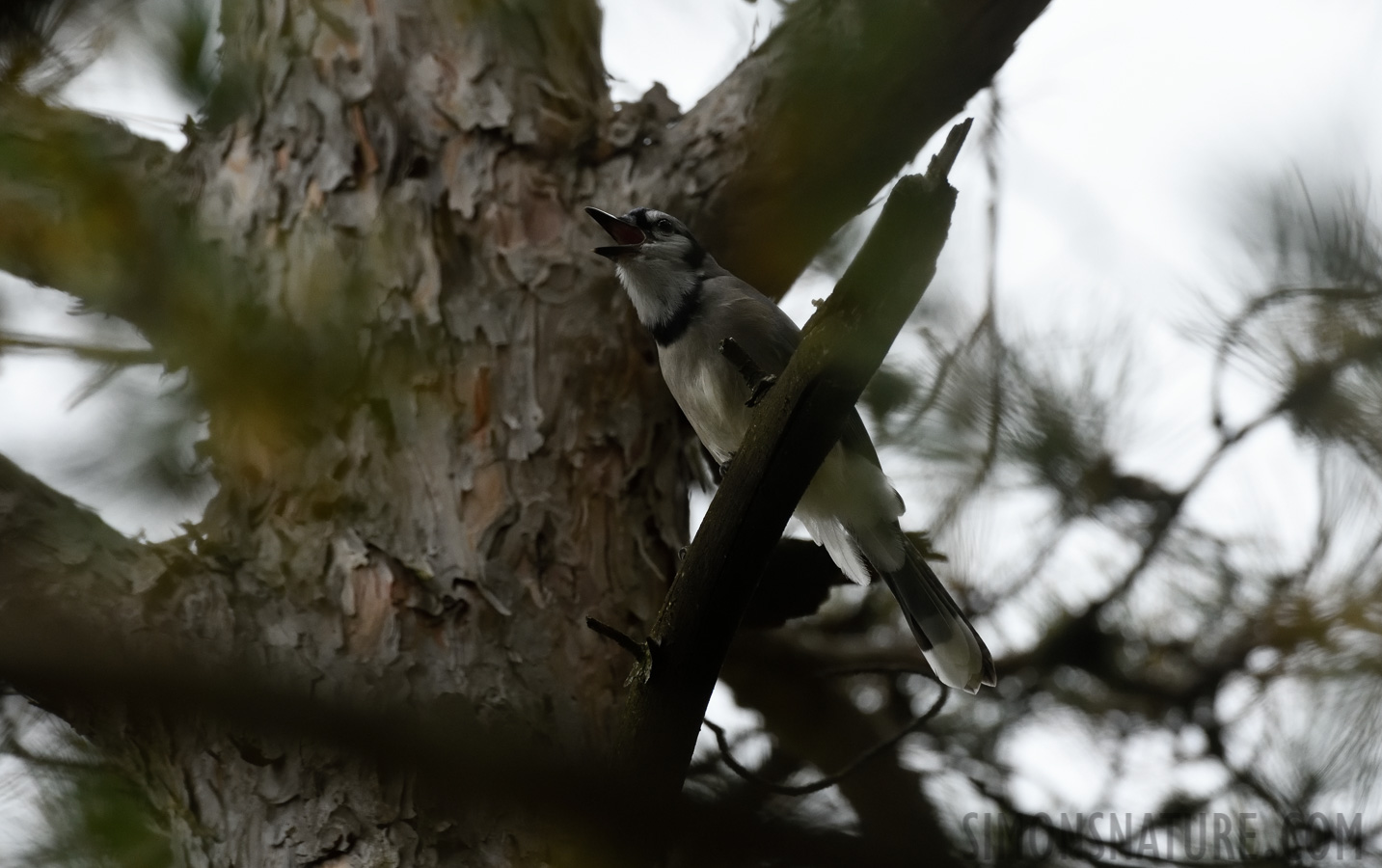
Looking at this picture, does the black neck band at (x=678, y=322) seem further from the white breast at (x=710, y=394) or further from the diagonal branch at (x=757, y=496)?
the diagonal branch at (x=757, y=496)

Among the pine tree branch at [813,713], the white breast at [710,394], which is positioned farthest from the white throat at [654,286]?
the pine tree branch at [813,713]

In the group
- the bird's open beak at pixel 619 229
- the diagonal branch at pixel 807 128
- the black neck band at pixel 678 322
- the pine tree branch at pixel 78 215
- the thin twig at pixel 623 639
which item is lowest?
the thin twig at pixel 623 639

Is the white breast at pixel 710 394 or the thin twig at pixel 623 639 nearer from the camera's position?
the thin twig at pixel 623 639

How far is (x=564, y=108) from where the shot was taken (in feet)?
10.3

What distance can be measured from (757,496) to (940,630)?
54.1 inches

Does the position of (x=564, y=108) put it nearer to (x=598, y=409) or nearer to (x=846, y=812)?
(x=598, y=409)

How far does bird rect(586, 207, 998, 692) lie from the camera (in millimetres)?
2764

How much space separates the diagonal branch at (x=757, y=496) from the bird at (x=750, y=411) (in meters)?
1.10

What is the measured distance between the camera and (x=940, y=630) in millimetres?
2801

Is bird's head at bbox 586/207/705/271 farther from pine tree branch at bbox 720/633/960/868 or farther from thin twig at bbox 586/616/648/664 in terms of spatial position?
thin twig at bbox 586/616/648/664

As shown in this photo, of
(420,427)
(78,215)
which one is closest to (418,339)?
(420,427)

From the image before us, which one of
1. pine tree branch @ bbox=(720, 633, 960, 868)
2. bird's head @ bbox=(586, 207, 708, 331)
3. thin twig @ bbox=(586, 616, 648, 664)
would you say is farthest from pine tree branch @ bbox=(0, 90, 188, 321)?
pine tree branch @ bbox=(720, 633, 960, 868)

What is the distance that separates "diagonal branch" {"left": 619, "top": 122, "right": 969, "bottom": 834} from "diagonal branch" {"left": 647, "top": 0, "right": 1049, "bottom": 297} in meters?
0.94

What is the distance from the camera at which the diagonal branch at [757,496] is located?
1.52 m
